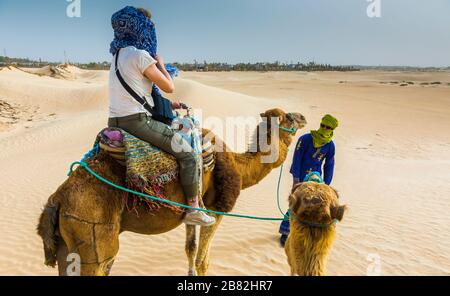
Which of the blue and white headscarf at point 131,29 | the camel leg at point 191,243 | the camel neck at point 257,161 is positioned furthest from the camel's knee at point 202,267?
the blue and white headscarf at point 131,29

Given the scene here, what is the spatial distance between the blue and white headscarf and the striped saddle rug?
2.67 ft

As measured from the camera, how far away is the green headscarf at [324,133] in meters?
4.46

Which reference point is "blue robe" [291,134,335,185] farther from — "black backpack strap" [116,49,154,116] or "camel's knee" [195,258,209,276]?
"black backpack strap" [116,49,154,116]

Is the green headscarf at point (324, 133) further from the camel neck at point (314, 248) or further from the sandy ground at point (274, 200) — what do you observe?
the camel neck at point (314, 248)

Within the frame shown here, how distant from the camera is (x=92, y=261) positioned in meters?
2.88

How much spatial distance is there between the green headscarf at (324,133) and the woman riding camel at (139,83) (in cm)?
216

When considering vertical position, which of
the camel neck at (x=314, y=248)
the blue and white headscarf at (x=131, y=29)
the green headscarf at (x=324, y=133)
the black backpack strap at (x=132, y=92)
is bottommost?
the camel neck at (x=314, y=248)

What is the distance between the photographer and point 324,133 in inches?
180

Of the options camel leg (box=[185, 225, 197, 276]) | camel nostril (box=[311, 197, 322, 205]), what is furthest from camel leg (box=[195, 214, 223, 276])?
camel nostril (box=[311, 197, 322, 205])

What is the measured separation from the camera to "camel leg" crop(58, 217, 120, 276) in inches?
111

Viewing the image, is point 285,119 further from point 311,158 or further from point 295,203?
point 295,203
